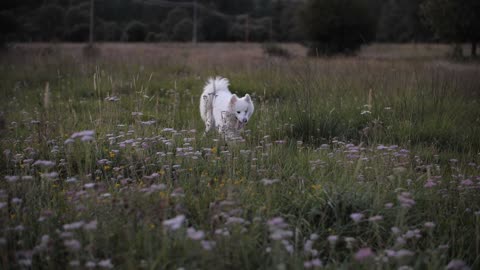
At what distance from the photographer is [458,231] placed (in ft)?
9.68

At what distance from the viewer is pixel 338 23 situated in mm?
23078

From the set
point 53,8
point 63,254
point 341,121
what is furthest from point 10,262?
point 53,8

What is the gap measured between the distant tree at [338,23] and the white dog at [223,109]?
18.2 meters

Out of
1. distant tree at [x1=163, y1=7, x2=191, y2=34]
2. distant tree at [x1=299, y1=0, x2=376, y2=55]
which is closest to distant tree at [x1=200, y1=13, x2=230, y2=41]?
distant tree at [x1=163, y1=7, x2=191, y2=34]

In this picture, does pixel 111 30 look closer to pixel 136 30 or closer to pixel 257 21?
pixel 136 30

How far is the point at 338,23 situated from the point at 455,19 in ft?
19.0

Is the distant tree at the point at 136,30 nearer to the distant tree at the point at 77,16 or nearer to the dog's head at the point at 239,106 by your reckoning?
the distant tree at the point at 77,16

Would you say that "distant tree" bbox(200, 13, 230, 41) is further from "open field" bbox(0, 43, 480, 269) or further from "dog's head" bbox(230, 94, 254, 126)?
"dog's head" bbox(230, 94, 254, 126)

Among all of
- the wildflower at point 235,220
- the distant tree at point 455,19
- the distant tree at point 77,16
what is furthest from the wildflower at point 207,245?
the distant tree at point 77,16

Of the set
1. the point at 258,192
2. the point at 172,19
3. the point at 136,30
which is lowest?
the point at 258,192

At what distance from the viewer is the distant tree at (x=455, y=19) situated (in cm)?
1920

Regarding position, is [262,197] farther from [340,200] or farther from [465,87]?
[465,87]

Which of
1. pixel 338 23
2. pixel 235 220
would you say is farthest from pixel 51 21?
pixel 235 220

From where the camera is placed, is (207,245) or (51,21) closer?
(207,245)
